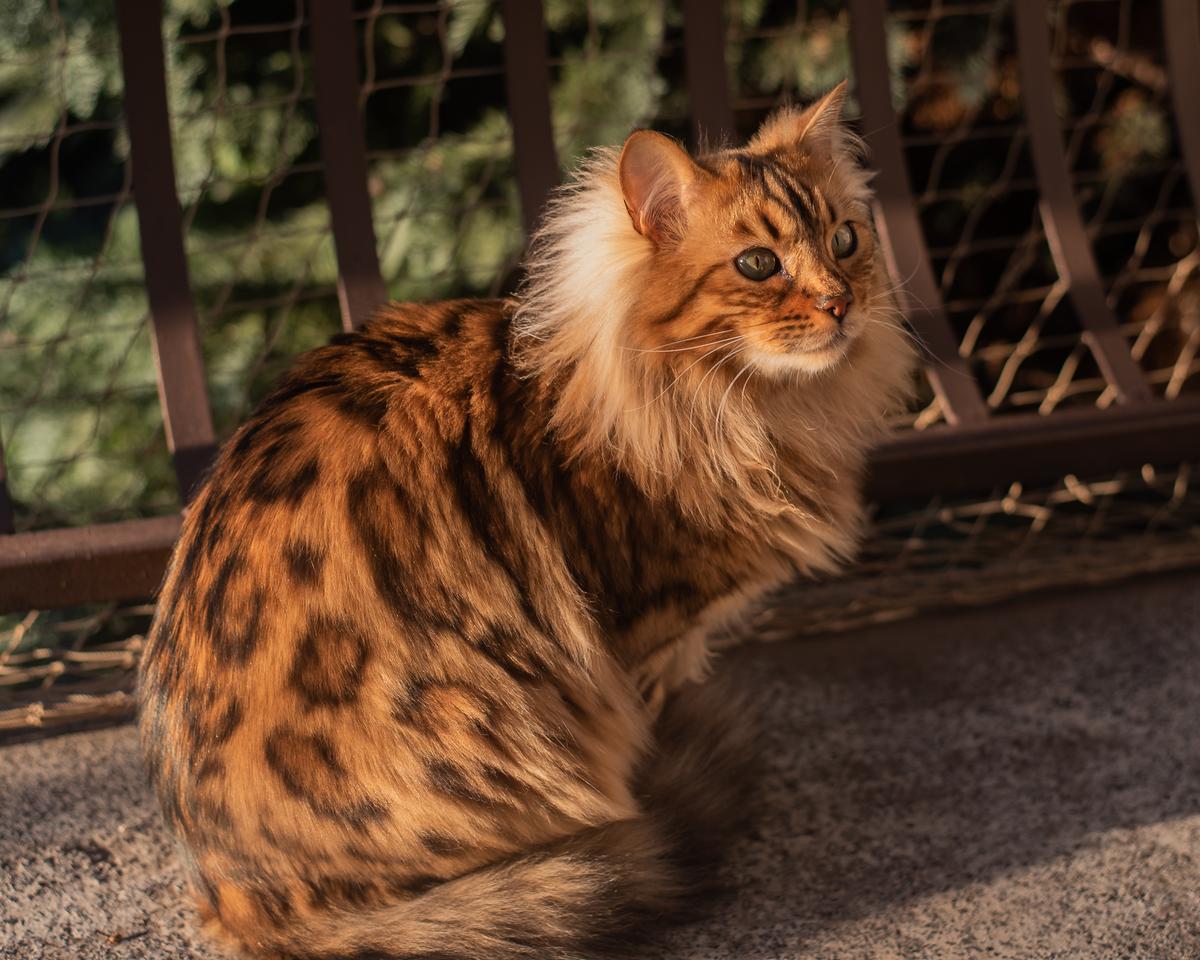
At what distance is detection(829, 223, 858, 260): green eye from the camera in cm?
163

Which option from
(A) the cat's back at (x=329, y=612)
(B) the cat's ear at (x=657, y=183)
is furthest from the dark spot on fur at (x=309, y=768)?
(B) the cat's ear at (x=657, y=183)

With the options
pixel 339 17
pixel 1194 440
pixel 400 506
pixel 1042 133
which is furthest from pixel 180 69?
pixel 1194 440

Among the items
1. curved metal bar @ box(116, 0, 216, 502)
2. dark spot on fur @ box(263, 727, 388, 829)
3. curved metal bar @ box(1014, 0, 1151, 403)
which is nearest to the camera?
dark spot on fur @ box(263, 727, 388, 829)

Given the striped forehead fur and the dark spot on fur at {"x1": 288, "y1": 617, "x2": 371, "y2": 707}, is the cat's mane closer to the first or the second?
the striped forehead fur

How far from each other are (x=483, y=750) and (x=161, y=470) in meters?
1.60

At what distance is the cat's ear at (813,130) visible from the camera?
1.73 meters

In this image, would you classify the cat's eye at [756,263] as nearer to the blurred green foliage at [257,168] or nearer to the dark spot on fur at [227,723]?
the dark spot on fur at [227,723]

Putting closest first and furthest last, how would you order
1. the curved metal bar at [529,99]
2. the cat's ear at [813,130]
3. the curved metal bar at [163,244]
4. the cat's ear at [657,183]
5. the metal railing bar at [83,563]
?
1. the cat's ear at [657,183]
2. the cat's ear at [813,130]
3. the metal railing bar at [83,563]
4. the curved metal bar at [163,244]
5. the curved metal bar at [529,99]

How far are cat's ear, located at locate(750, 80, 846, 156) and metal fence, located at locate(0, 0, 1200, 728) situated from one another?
44 centimetres

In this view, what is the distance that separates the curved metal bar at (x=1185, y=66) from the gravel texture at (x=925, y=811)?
90cm

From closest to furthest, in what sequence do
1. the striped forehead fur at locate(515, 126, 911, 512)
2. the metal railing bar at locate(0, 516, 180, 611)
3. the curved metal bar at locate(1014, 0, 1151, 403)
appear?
the striped forehead fur at locate(515, 126, 911, 512) < the metal railing bar at locate(0, 516, 180, 611) < the curved metal bar at locate(1014, 0, 1151, 403)

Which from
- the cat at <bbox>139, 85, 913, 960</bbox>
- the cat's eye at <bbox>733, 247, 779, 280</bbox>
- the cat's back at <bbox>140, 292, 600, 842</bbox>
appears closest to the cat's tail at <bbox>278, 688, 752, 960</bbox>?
the cat at <bbox>139, 85, 913, 960</bbox>

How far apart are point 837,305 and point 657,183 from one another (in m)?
0.26

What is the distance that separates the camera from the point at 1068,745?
1.94 meters
